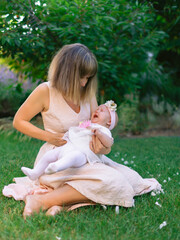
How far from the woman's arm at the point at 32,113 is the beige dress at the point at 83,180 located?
7 centimetres

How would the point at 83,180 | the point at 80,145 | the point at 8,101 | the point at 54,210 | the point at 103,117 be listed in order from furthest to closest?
the point at 8,101
the point at 103,117
the point at 80,145
the point at 83,180
the point at 54,210

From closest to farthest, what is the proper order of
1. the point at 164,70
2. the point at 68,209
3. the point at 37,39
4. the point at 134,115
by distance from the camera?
the point at 68,209, the point at 37,39, the point at 134,115, the point at 164,70

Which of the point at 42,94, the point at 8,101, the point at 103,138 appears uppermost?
the point at 42,94

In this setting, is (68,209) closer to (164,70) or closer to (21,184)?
(21,184)

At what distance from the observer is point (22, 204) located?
2.21m

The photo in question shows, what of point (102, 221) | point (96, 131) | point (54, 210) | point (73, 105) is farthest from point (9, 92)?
point (102, 221)

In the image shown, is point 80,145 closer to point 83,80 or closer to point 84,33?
point 83,80

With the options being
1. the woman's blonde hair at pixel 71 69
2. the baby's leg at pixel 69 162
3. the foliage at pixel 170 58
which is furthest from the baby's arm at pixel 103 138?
the foliage at pixel 170 58

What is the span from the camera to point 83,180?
83.8 inches

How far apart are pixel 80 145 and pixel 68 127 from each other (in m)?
0.34

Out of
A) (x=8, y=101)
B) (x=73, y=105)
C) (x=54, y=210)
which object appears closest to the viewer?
Answer: (x=54, y=210)

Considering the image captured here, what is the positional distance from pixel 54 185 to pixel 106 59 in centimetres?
319

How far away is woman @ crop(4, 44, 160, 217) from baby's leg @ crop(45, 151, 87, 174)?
82 mm

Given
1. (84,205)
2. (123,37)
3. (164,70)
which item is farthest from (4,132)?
(164,70)
